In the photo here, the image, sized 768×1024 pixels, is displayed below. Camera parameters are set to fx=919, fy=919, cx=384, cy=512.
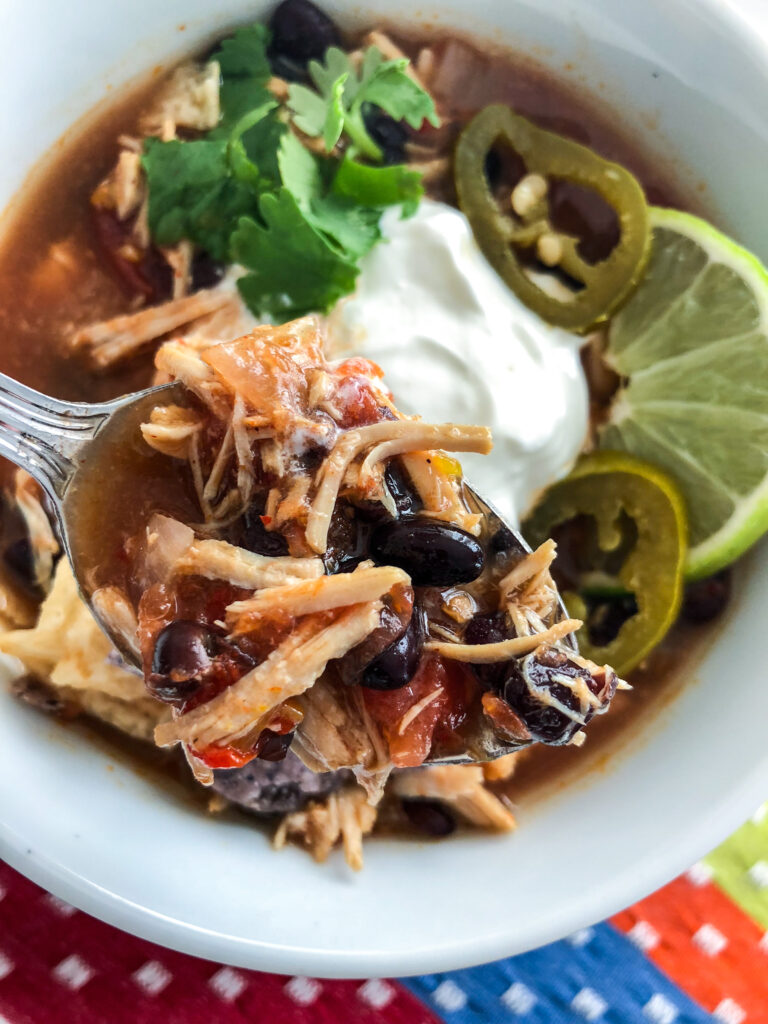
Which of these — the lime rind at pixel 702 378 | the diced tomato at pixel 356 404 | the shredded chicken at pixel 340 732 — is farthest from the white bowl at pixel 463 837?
the diced tomato at pixel 356 404

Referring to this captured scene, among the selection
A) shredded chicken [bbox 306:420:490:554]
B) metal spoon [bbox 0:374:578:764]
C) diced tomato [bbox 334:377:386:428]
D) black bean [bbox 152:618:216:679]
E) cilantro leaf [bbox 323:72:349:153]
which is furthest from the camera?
cilantro leaf [bbox 323:72:349:153]

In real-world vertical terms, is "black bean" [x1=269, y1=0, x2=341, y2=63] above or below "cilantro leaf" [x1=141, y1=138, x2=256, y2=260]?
above

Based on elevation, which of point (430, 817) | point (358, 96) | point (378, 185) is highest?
point (358, 96)

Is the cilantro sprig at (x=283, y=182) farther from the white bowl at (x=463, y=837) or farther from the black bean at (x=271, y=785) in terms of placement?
the black bean at (x=271, y=785)

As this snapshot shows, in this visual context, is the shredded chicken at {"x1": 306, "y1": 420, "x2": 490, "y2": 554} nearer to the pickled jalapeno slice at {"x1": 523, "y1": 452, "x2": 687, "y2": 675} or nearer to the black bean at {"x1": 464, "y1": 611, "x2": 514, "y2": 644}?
the black bean at {"x1": 464, "y1": 611, "x2": 514, "y2": 644}

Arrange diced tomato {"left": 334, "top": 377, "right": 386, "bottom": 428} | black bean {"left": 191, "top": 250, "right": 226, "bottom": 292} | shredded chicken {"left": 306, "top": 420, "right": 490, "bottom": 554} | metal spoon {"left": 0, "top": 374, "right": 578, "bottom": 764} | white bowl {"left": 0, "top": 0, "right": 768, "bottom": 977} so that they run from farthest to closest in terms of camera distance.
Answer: black bean {"left": 191, "top": 250, "right": 226, "bottom": 292}
white bowl {"left": 0, "top": 0, "right": 768, "bottom": 977}
metal spoon {"left": 0, "top": 374, "right": 578, "bottom": 764}
diced tomato {"left": 334, "top": 377, "right": 386, "bottom": 428}
shredded chicken {"left": 306, "top": 420, "right": 490, "bottom": 554}

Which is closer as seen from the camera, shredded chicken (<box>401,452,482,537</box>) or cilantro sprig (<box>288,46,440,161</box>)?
shredded chicken (<box>401,452,482,537</box>)

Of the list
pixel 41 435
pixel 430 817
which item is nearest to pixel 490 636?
pixel 430 817

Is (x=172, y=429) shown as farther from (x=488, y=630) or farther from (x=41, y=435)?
(x=488, y=630)

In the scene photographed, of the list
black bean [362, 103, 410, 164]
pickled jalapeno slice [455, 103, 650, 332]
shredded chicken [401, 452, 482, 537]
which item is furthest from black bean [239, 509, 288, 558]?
black bean [362, 103, 410, 164]
